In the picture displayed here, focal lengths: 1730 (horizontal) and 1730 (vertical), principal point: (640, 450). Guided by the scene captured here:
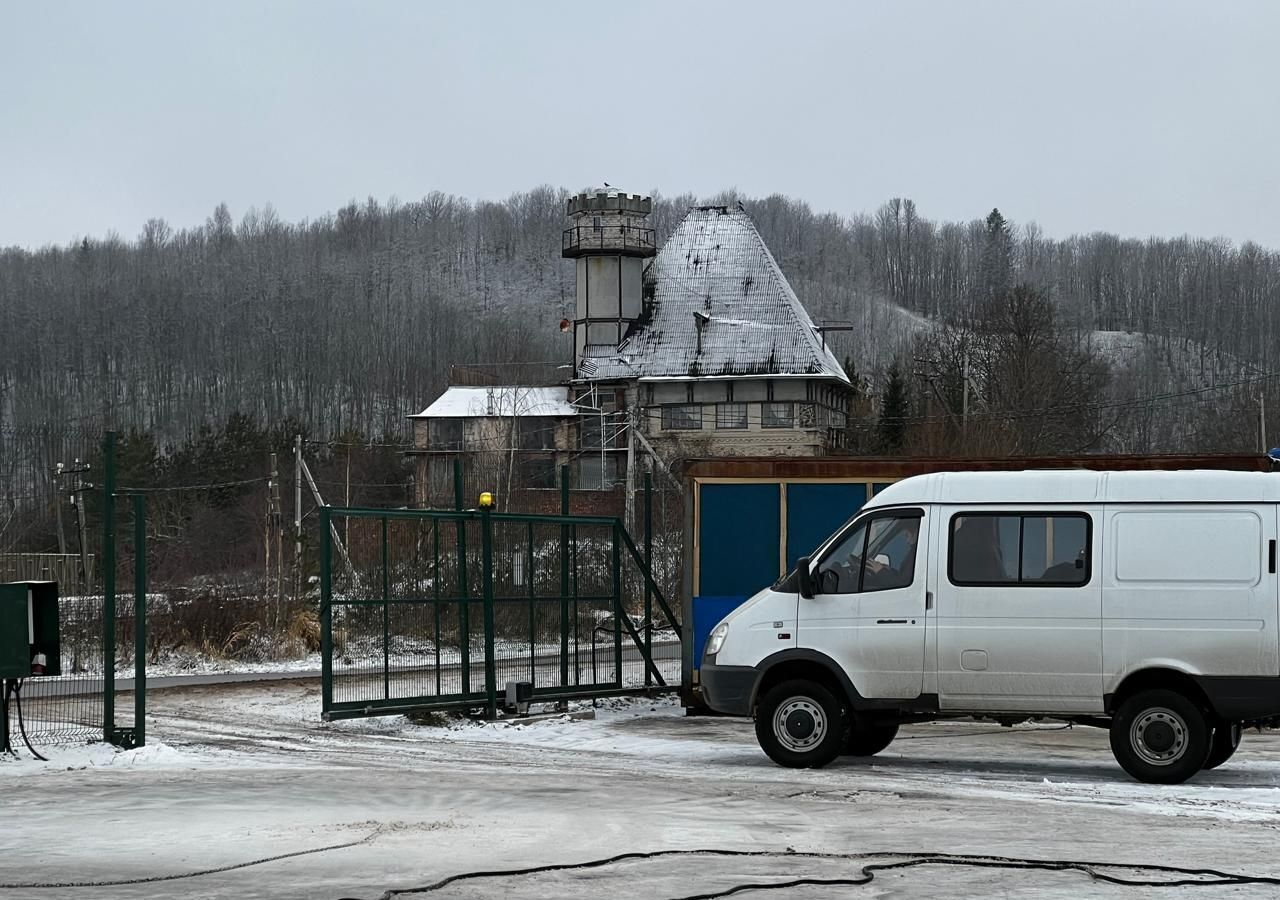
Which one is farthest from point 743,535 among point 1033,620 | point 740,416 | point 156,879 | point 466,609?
point 740,416

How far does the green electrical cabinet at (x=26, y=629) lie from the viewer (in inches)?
585

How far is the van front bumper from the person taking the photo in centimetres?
1466

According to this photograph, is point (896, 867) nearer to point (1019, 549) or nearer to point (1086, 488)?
point (1019, 549)

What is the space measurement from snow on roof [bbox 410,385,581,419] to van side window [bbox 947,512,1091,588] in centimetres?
6551

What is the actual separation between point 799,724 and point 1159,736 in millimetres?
2902

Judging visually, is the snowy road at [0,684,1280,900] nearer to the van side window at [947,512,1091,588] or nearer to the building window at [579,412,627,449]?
the van side window at [947,512,1091,588]

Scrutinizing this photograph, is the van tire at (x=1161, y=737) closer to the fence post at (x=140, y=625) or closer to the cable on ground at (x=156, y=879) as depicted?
the cable on ground at (x=156, y=879)

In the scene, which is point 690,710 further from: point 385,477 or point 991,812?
point 385,477

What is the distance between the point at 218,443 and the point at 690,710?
269 feet

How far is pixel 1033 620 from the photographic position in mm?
13883

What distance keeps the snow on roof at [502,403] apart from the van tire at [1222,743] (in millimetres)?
66044

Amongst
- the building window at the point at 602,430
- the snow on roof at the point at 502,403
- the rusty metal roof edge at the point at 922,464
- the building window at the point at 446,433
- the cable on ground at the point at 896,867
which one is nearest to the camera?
the cable on ground at the point at 896,867

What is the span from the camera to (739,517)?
749 inches

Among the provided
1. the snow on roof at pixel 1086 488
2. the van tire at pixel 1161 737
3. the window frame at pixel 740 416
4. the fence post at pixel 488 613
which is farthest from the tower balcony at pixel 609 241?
the van tire at pixel 1161 737
